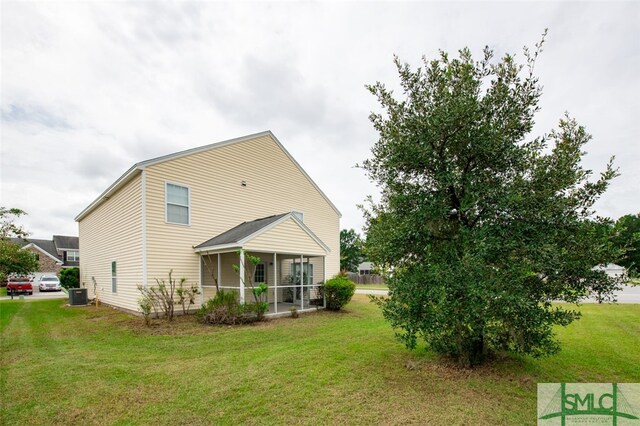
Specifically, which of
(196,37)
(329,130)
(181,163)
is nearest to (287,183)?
(329,130)

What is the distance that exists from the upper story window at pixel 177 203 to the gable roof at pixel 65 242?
4108 centimetres

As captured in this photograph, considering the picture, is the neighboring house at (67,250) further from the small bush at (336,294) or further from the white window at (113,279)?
the small bush at (336,294)

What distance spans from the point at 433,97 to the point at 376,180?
1.67m

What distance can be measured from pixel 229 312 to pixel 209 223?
4.33m

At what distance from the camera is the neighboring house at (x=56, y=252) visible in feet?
125

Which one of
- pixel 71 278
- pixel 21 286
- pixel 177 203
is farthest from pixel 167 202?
pixel 21 286

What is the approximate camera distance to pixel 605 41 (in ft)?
24.4

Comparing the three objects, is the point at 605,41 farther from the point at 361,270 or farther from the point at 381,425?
the point at 361,270

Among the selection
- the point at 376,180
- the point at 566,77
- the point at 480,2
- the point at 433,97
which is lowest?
the point at 376,180

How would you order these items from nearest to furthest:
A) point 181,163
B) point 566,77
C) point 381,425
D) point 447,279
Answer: point 381,425, point 447,279, point 566,77, point 181,163

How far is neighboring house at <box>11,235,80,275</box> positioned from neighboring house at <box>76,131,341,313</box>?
28.8 metres

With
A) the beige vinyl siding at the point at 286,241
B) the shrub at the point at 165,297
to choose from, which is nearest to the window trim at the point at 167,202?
the shrub at the point at 165,297

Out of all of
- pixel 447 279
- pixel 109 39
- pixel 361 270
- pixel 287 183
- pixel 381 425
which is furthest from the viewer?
pixel 361 270

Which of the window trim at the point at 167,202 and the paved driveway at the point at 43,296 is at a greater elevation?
the window trim at the point at 167,202
